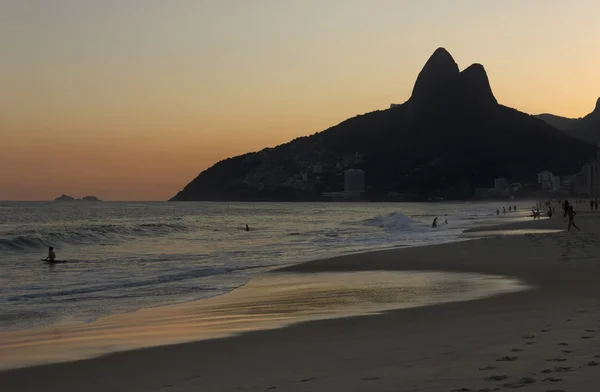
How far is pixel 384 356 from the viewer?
8.41 meters

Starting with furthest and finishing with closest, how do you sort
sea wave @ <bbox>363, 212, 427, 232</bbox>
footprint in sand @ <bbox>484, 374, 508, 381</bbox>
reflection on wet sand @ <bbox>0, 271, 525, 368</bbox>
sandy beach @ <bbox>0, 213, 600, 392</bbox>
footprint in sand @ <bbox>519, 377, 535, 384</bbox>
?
sea wave @ <bbox>363, 212, 427, 232</bbox> < reflection on wet sand @ <bbox>0, 271, 525, 368</bbox> < sandy beach @ <bbox>0, 213, 600, 392</bbox> < footprint in sand @ <bbox>484, 374, 508, 381</bbox> < footprint in sand @ <bbox>519, 377, 535, 384</bbox>

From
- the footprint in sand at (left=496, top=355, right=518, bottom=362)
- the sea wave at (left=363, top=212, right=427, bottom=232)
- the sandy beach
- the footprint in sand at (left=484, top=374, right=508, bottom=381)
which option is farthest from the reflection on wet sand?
the sea wave at (left=363, top=212, right=427, bottom=232)

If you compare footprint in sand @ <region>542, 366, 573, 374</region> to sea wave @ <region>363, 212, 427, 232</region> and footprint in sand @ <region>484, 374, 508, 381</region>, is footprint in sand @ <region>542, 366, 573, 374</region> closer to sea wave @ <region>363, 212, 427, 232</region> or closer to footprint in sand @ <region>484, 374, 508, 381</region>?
footprint in sand @ <region>484, 374, 508, 381</region>

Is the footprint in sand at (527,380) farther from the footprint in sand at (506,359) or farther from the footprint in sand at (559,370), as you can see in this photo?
the footprint in sand at (506,359)

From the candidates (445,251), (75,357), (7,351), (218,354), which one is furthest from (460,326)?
(445,251)

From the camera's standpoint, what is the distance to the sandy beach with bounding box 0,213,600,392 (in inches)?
275

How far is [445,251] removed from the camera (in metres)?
29.4

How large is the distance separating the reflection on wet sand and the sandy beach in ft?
0.66

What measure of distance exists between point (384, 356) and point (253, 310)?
5.99 meters

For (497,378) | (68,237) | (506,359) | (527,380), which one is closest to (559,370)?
(527,380)

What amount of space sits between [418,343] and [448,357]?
3.91ft

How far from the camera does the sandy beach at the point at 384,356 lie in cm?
700

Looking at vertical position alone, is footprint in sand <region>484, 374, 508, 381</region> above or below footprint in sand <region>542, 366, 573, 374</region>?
below

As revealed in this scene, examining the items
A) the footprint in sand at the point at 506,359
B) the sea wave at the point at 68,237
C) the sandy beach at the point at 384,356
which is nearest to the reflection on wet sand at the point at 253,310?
the sandy beach at the point at 384,356
